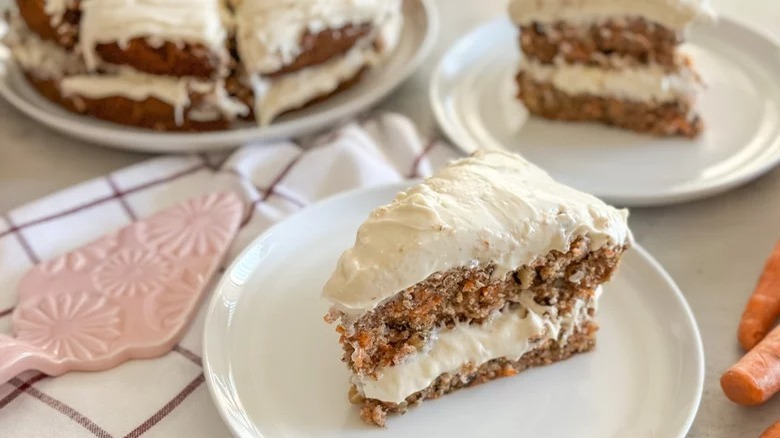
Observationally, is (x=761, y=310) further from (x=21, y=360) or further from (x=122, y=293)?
(x=21, y=360)

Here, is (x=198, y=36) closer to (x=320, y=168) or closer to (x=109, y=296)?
(x=320, y=168)

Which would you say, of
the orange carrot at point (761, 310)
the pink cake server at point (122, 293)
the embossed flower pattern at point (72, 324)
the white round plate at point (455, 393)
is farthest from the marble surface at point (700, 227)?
the embossed flower pattern at point (72, 324)

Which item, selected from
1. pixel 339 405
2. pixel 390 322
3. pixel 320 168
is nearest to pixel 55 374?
pixel 339 405

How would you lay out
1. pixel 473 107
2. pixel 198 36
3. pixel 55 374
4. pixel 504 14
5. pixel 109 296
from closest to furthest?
pixel 55 374, pixel 109 296, pixel 198 36, pixel 473 107, pixel 504 14

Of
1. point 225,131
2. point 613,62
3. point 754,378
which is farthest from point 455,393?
point 613,62

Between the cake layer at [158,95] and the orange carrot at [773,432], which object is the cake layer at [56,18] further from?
the orange carrot at [773,432]

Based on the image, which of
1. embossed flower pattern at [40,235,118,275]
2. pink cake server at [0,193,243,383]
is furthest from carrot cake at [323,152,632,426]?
embossed flower pattern at [40,235,118,275]
